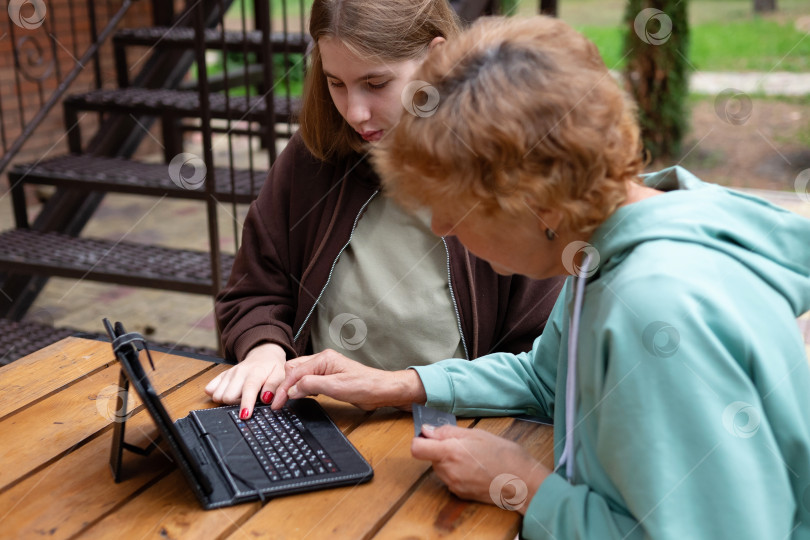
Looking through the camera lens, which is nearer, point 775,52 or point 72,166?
point 72,166

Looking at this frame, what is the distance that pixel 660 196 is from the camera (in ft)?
4.07

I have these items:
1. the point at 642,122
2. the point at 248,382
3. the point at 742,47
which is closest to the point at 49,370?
the point at 248,382

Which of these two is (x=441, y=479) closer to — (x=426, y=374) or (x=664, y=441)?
(x=426, y=374)

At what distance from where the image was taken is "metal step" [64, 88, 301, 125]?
3.81 metres

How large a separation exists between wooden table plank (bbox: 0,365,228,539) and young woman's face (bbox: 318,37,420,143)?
768 mm

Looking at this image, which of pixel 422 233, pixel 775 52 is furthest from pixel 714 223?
pixel 775 52

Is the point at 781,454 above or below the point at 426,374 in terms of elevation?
above

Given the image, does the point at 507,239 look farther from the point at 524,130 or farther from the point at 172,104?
the point at 172,104

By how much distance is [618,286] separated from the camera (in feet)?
3.77

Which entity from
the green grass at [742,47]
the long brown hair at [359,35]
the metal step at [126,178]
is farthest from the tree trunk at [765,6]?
the long brown hair at [359,35]

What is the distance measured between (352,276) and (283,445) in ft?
2.10

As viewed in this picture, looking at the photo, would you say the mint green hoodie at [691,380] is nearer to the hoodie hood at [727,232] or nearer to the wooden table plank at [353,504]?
the hoodie hood at [727,232]

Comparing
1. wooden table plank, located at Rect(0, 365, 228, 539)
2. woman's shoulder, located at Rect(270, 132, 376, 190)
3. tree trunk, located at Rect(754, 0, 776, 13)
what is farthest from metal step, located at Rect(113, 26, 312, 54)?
tree trunk, located at Rect(754, 0, 776, 13)

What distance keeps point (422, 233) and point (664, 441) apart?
3.42ft
